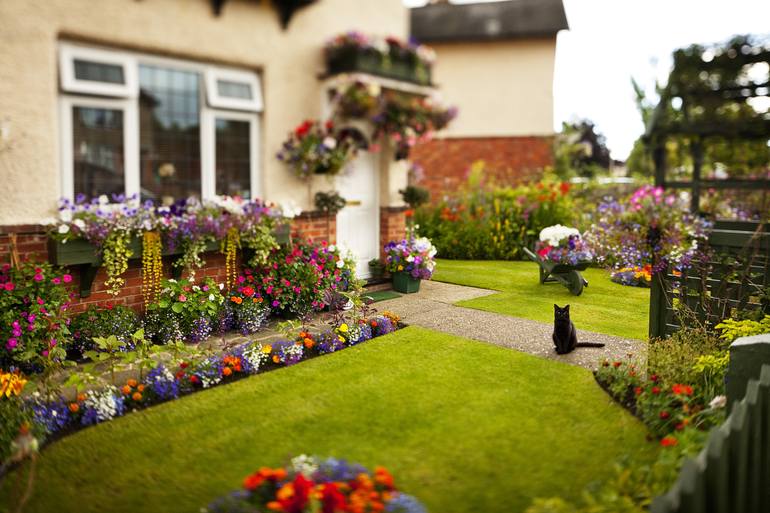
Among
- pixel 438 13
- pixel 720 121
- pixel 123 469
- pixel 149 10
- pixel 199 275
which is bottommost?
pixel 123 469

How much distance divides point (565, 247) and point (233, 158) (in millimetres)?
4710

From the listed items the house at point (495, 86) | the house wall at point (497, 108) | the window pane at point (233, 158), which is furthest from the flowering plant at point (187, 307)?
the house at point (495, 86)

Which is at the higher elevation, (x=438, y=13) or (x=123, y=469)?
(x=438, y=13)

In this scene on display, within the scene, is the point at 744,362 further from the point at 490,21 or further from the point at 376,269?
the point at 490,21

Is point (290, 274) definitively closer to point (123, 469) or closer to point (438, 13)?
point (123, 469)

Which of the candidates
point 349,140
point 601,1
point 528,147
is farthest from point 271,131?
point 528,147

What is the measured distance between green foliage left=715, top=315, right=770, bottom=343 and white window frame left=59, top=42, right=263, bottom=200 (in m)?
4.92

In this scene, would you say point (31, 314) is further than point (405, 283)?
No

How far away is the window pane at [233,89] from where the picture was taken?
6.64 meters

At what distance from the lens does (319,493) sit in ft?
8.66

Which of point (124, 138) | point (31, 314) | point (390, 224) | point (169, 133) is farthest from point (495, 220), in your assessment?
point (31, 314)

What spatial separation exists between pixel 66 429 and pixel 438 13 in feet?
47.9

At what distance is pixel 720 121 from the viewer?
4.94m

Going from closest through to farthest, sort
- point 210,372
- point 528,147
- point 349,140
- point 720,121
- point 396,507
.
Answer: point 396,507 → point 210,372 → point 720,121 → point 349,140 → point 528,147
